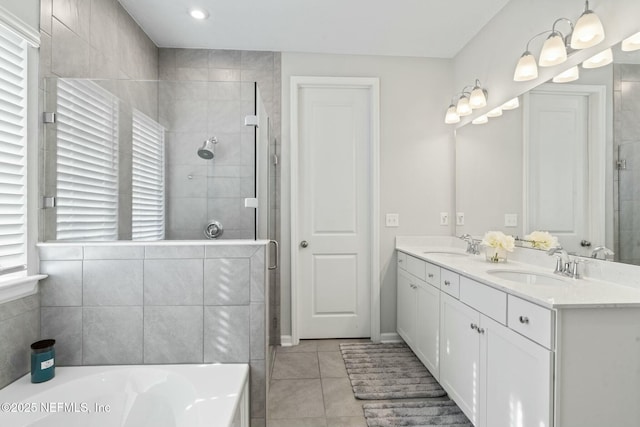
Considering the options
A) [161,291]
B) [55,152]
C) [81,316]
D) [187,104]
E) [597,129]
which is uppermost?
[187,104]

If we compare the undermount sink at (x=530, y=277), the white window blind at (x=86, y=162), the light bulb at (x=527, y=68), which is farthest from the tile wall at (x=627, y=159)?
the white window blind at (x=86, y=162)

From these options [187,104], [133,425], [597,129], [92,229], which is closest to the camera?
[133,425]

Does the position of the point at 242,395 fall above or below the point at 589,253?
below

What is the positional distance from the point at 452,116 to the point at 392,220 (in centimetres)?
105

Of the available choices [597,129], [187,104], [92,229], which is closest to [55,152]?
[92,229]

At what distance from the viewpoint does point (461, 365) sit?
1719mm

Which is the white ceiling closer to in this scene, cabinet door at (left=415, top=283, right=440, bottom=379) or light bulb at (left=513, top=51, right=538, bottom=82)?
light bulb at (left=513, top=51, right=538, bottom=82)

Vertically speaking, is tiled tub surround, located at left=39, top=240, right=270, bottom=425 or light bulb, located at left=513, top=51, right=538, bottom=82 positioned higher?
light bulb, located at left=513, top=51, right=538, bottom=82

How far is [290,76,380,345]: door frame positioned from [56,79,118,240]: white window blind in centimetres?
138

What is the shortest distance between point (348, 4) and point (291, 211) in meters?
1.63

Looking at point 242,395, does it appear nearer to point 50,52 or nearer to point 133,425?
point 133,425

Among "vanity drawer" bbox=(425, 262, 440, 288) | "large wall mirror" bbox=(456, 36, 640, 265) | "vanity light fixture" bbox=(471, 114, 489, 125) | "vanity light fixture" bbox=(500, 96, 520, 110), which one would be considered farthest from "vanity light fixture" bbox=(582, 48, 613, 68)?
"vanity drawer" bbox=(425, 262, 440, 288)

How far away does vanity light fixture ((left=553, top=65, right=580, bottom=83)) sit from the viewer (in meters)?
1.64

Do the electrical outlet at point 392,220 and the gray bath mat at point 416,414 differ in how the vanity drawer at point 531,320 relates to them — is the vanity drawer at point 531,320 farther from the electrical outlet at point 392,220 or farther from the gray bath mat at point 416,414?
the electrical outlet at point 392,220
